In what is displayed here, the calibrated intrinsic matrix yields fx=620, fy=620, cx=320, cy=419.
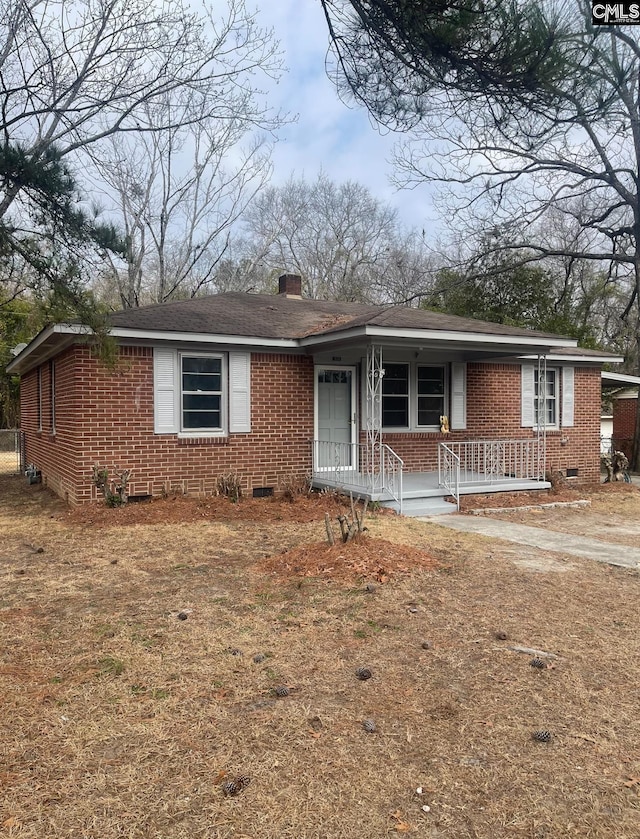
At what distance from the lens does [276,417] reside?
11.0 m

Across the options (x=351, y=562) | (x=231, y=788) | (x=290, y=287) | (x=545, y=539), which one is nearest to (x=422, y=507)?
(x=545, y=539)

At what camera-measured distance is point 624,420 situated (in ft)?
68.4

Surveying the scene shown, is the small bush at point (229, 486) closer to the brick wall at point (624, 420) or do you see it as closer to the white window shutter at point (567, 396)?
the white window shutter at point (567, 396)

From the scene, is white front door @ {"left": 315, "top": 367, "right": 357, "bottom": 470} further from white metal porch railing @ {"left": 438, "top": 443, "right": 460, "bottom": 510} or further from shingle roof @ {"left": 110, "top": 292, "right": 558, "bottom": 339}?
white metal porch railing @ {"left": 438, "top": 443, "right": 460, "bottom": 510}

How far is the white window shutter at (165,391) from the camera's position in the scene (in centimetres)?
998

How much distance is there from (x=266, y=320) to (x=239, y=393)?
1916 millimetres

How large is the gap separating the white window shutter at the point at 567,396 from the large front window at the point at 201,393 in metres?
7.87

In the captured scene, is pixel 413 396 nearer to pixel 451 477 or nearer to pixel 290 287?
pixel 451 477

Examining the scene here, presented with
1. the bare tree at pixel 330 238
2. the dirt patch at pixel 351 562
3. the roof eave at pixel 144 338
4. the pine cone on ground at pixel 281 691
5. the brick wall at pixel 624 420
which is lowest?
the pine cone on ground at pixel 281 691

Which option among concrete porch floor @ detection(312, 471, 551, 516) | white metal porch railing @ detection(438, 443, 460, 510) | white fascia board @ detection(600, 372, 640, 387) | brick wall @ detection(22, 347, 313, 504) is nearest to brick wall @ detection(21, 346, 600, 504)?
brick wall @ detection(22, 347, 313, 504)

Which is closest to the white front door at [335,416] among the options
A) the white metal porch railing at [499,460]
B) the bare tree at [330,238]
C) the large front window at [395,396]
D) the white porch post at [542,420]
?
the large front window at [395,396]

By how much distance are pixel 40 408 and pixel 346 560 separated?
1046 cm

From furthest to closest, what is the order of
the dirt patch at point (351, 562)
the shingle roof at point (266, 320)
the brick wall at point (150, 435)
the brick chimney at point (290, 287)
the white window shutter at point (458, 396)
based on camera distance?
the brick chimney at point (290, 287)
the white window shutter at point (458, 396)
the shingle roof at point (266, 320)
the brick wall at point (150, 435)
the dirt patch at point (351, 562)

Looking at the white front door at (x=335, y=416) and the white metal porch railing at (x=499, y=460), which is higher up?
the white front door at (x=335, y=416)
